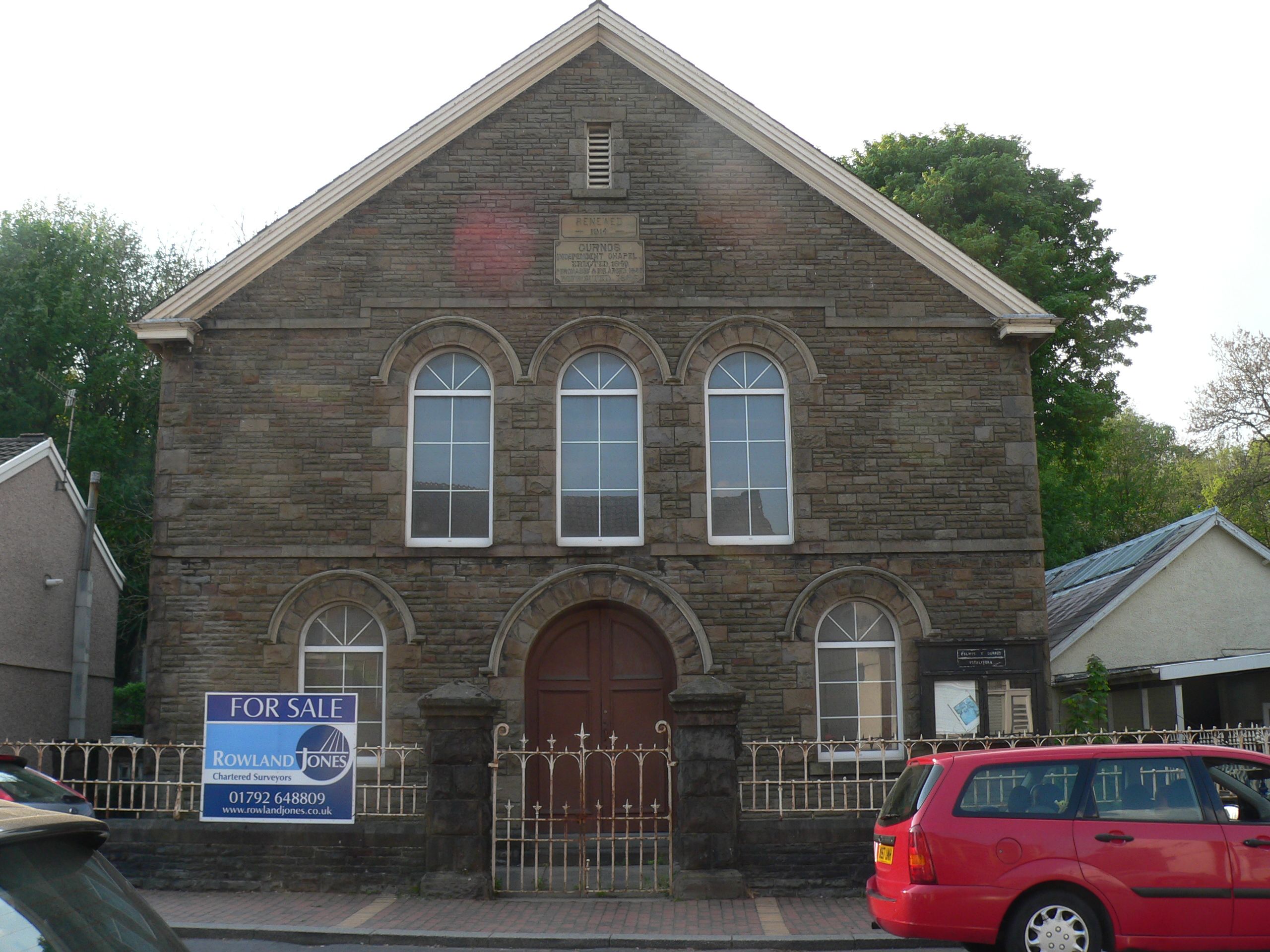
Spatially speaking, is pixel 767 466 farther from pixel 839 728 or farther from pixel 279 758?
pixel 279 758

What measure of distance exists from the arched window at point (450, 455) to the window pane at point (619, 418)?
1.42 m

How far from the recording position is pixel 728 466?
15375 mm

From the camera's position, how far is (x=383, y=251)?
15617 millimetres

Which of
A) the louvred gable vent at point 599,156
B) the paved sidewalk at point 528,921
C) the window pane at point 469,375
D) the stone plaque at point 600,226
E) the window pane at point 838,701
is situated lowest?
the paved sidewalk at point 528,921

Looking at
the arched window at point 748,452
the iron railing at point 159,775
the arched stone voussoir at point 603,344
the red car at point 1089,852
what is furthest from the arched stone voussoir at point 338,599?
the red car at point 1089,852

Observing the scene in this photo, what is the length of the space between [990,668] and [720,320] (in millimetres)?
Result: 5405

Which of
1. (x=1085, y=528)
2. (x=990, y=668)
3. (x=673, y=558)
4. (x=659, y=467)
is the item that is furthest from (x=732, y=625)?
(x=1085, y=528)

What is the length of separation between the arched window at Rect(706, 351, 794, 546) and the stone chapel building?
0.04 meters

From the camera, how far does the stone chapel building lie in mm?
14656

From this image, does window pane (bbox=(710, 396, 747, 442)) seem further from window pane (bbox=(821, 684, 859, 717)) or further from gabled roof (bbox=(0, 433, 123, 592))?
gabled roof (bbox=(0, 433, 123, 592))

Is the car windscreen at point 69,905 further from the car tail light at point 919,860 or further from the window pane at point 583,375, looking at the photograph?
the window pane at point 583,375

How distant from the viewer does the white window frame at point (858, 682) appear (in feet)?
47.5

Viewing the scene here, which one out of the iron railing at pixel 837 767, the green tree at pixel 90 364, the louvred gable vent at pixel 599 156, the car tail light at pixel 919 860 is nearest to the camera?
the car tail light at pixel 919 860

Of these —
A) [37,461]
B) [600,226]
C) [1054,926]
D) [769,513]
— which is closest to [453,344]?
[600,226]
